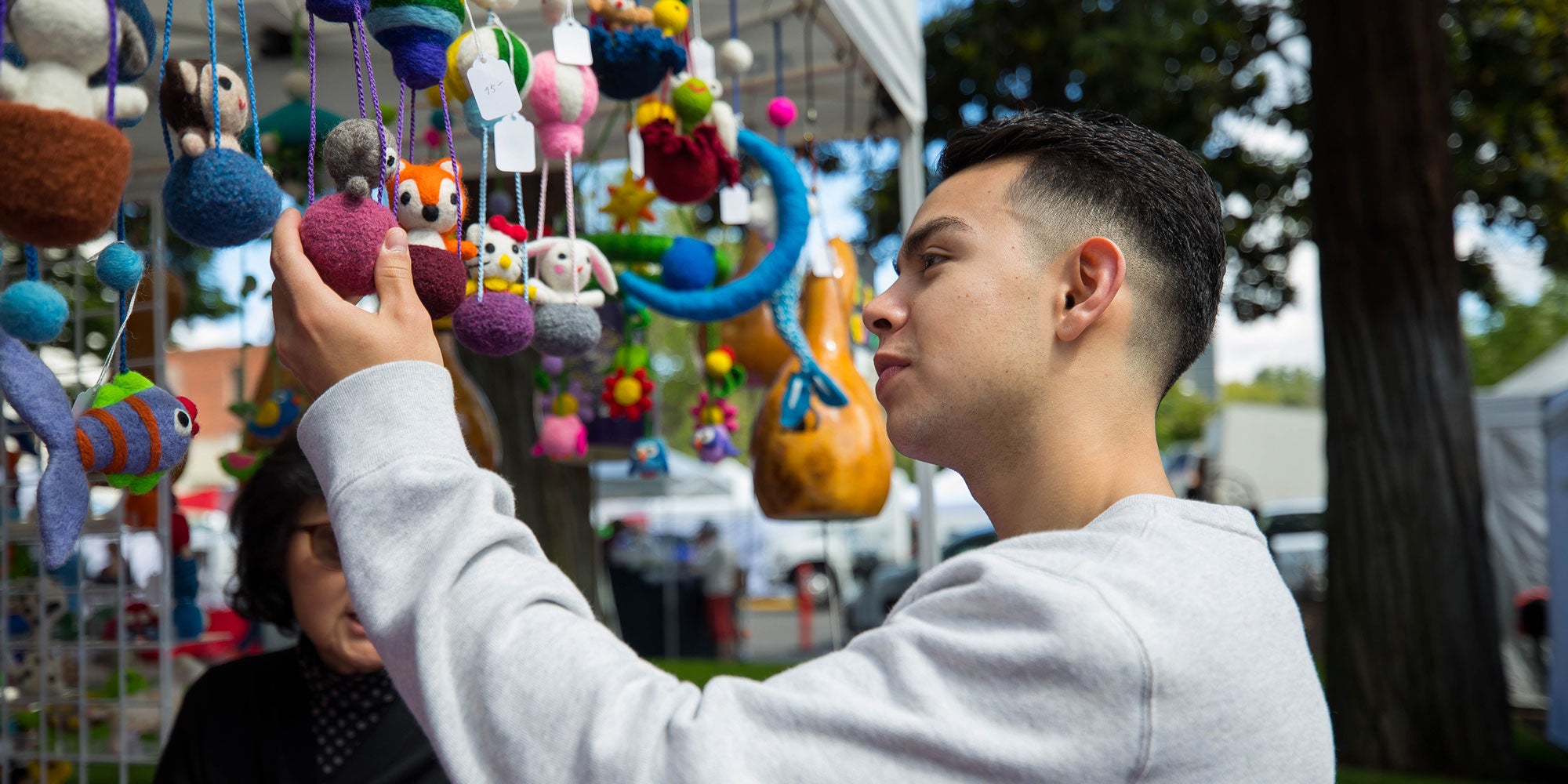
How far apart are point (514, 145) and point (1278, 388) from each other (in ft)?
202

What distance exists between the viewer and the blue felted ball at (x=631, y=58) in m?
1.52

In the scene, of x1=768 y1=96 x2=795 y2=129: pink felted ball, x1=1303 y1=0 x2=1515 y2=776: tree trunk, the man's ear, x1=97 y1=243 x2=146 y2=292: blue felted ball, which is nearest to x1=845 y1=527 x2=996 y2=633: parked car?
x1=1303 y1=0 x2=1515 y2=776: tree trunk

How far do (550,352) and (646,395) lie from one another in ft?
3.73

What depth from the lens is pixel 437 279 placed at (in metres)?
0.94

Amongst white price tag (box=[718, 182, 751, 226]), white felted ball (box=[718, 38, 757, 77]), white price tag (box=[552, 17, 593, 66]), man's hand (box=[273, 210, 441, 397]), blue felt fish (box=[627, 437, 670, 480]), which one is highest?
white felted ball (box=[718, 38, 757, 77])

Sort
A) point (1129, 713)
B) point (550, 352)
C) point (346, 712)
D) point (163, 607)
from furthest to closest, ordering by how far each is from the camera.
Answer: point (163, 607)
point (346, 712)
point (550, 352)
point (1129, 713)

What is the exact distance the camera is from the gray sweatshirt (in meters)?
0.75

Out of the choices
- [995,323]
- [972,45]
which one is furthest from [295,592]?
[972,45]

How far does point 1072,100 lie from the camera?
596 centimetres

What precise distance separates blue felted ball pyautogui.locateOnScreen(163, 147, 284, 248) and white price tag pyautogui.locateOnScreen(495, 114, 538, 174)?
33 cm

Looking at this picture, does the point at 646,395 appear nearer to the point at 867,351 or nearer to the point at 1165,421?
the point at 867,351

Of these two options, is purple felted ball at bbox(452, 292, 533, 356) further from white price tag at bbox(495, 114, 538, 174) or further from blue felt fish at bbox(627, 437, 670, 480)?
blue felt fish at bbox(627, 437, 670, 480)

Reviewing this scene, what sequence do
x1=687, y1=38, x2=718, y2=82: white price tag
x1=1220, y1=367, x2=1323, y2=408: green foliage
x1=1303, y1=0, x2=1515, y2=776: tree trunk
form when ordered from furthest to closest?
1. x1=1220, y1=367, x2=1323, y2=408: green foliage
2. x1=1303, y1=0, x2=1515, y2=776: tree trunk
3. x1=687, y1=38, x2=718, y2=82: white price tag

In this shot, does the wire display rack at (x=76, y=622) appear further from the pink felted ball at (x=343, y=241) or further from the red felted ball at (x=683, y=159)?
the pink felted ball at (x=343, y=241)
